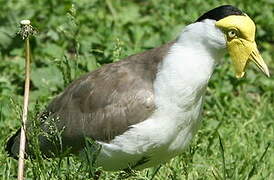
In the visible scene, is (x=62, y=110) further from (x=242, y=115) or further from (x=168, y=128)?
(x=242, y=115)

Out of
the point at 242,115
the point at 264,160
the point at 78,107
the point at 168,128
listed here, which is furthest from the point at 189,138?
the point at 242,115

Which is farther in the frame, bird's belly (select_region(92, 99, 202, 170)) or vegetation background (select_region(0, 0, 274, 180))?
vegetation background (select_region(0, 0, 274, 180))

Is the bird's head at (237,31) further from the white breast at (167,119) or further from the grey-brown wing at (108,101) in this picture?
the grey-brown wing at (108,101)

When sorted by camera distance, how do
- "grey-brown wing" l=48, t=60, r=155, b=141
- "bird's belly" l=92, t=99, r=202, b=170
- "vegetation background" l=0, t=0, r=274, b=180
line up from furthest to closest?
1. "vegetation background" l=0, t=0, r=274, b=180
2. "grey-brown wing" l=48, t=60, r=155, b=141
3. "bird's belly" l=92, t=99, r=202, b=170

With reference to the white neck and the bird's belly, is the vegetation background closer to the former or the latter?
the bird's belly

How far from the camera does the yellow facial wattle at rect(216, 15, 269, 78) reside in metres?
4.76

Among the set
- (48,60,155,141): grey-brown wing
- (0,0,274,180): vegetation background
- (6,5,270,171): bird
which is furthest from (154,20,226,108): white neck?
(0,0,274,180): vegetation background

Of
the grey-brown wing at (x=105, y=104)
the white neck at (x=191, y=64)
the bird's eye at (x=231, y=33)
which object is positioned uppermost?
the bird's eye at (x=231, y=33)

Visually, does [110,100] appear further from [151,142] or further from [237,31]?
[237,31]

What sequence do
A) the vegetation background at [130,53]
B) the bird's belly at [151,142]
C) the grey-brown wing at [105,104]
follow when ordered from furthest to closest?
the vegetation background at [130,53]
the grey-brown wing at [105,104]
the bird's belly at [151,142]

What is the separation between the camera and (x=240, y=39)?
190 inches

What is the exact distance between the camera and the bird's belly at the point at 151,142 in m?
4.74

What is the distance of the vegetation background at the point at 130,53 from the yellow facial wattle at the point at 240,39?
51cm

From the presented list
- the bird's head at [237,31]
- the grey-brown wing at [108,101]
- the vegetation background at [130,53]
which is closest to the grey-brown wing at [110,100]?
the grey-brown wing at [108,101]
